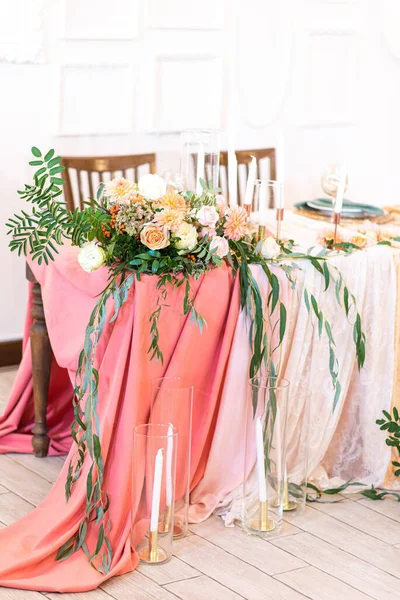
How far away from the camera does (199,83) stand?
425cm

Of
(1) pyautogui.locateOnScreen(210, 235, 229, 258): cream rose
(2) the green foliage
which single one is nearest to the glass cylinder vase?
(2) the green foliage

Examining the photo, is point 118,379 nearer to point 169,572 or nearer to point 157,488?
point 157,488

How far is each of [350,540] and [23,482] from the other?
3.29ft

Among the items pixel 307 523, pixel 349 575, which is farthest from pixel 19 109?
pixel 349 575

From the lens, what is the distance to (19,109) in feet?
12.7

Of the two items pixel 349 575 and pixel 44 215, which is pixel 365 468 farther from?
pixel 44 215

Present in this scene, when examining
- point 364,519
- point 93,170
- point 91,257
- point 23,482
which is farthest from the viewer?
point 93,170

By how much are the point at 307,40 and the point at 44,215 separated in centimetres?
241

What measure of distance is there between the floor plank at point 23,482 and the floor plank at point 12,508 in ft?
0.07

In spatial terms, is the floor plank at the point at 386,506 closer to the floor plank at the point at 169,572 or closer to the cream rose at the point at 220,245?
the floor plank at the point at 169,572

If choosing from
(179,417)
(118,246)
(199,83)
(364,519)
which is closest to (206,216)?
(118,246)

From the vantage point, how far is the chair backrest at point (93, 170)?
3721 millimetres

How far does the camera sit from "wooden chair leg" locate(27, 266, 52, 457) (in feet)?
9.86

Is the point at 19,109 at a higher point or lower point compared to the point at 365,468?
higher
